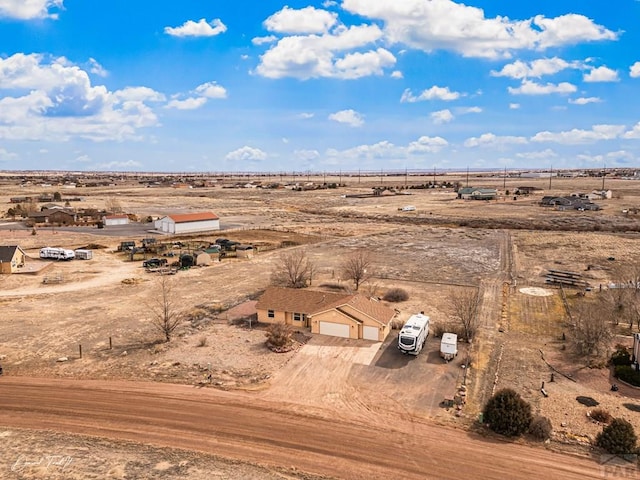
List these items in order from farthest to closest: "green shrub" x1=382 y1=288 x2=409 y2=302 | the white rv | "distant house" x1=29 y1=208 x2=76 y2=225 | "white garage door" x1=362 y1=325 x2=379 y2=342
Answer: "distant house" x1=29 y1=208 x2=76 y2=225 → "green shrub" x1=382 y1=288 x2=409 y2=302 → "white garage door" x1=362 y1=325 x2=379 y2=342 → the white rv

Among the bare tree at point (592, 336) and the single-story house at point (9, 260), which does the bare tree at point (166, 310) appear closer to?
the single-story house at point (9, 260)

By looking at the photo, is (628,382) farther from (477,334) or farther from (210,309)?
(210,309)

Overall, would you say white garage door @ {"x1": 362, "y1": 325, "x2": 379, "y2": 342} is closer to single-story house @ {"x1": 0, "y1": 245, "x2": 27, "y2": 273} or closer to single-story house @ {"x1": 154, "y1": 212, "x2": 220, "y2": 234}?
single-story house @ {"x1": 0, "y1": 245, "x2": 27, "y2": 273}

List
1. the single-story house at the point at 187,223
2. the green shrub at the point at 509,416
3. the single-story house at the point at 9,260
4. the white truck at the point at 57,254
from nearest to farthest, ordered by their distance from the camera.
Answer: the green shrub at the point at 509,416, the single-story house at the point at 9,260, the white truck at the point at 57,254, the single-story house at the point at 187,223

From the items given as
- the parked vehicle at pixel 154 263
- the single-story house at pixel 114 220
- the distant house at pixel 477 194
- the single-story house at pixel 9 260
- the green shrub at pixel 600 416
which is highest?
the distant house at pixel 477 194

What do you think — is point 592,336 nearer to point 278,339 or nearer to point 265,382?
point 278,339

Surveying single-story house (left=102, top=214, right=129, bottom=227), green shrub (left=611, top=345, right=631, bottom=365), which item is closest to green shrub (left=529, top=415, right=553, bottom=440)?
green shrub (left=611, top=345, right=631, bottom=365)

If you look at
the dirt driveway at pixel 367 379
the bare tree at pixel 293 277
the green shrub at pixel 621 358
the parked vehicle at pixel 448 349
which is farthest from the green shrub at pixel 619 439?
the bare tree at pixel 293 277

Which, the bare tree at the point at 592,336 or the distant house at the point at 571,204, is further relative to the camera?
the distant house at the point at 571,204
